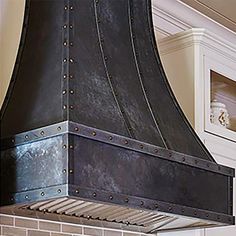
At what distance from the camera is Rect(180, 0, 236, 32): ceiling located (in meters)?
3.31

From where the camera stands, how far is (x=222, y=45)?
296 centimetres

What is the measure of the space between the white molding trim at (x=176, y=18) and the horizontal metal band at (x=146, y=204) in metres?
1.19

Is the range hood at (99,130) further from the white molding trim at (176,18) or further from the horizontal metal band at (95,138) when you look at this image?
the white molding trim at (176,18)

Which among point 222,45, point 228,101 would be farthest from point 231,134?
point 222,45

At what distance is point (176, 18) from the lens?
10.9ft

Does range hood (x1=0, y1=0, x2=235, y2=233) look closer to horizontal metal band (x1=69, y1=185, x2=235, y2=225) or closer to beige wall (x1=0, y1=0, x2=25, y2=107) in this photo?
horizontal metal band (x1=69, y1=185, x2=235, y2=225)

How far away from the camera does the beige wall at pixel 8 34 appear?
7.75ft

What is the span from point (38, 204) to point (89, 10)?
2.30ft

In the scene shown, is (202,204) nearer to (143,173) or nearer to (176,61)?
(143,173)

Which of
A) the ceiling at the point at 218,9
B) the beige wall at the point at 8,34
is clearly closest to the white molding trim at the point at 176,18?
the ceiling at the point at 218,9

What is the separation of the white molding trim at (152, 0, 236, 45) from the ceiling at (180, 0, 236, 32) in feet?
0.09

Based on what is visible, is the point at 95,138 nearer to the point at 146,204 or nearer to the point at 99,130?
the point at 99,130

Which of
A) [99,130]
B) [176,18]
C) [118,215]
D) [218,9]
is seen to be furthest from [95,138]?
[218,9]

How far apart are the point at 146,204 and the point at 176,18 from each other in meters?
1.51
